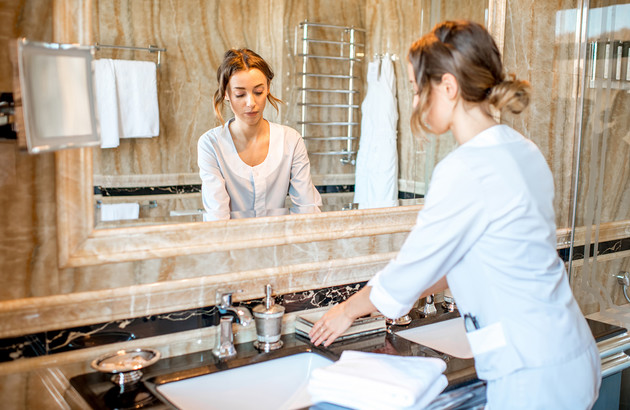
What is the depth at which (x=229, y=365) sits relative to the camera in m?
1.63

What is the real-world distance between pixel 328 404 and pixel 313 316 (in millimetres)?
544

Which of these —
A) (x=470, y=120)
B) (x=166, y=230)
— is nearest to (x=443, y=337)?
(x=470, y=120)

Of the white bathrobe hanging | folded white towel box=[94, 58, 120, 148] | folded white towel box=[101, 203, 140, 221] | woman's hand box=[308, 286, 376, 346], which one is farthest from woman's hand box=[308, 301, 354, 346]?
folded white towel box=[94, 58, 120, 148]

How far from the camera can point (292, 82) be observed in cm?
187

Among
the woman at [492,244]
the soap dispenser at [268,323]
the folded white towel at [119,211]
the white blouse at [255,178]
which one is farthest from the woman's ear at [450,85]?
the folded white towel at [119,211]

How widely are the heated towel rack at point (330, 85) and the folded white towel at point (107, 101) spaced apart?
57cm

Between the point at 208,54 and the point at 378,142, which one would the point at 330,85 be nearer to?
the point at 378,142

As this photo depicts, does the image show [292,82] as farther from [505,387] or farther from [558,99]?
[558,99]

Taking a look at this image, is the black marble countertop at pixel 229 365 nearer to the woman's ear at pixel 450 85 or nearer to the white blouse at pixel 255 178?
the white blouse at pixel 255 178

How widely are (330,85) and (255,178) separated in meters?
0.39

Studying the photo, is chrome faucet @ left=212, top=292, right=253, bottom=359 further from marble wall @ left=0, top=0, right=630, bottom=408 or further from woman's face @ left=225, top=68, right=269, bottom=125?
woman's face @ left=225, top=68, right=269, bottom=125

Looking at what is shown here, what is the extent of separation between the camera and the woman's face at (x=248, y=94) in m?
1.76

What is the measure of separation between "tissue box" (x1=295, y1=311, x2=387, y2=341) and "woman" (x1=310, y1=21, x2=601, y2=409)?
0.40 metres

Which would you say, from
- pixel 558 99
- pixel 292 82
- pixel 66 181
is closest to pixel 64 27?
pixel 66 181
